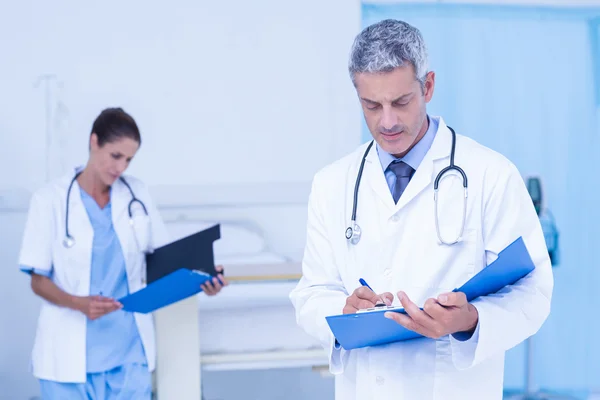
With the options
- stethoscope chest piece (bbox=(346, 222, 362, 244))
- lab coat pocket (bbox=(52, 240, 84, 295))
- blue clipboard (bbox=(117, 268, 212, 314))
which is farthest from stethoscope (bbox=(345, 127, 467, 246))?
lab coat pocket (bbox=(52, 240, 84, 295))

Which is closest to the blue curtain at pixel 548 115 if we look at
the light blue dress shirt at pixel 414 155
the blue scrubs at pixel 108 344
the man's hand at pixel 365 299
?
the blue scrubs at pixel 108 344

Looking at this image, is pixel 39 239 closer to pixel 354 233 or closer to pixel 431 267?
pixel 354 233

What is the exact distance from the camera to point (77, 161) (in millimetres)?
3260

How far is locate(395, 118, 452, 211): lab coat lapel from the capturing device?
4.28 feet

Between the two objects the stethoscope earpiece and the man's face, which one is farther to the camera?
the stethoscope earpiece

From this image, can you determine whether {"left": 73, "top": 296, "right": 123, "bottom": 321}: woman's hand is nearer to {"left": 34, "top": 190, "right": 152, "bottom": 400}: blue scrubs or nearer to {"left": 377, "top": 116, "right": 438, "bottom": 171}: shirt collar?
{"left": 34, "top": 190, "right": 152, "bottom": 400}: blue scrubs

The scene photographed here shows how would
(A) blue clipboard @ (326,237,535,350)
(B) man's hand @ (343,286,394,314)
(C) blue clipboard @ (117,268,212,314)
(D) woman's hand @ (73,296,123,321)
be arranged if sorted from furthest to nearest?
(D) woman's hand @ (73,296,123,321) → (C) blue clipboard @ (117,268,212,314) → (B) man's hand @ (343,286,394,314) → (A) blue clipboard @ (326,237,535,350)

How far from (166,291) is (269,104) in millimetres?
1609

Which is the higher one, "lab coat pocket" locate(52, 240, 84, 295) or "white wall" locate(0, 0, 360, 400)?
"white wall" locate(0, 0, 360, 400)

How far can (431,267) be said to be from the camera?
127 cm

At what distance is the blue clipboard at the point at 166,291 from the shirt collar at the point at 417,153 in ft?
2.39

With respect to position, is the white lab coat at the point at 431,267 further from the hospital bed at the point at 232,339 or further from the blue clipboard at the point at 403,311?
the hospital bed at the point at 232,339

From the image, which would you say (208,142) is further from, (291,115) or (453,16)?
(453,16)

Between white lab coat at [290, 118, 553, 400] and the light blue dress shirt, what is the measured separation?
0.6 inches
